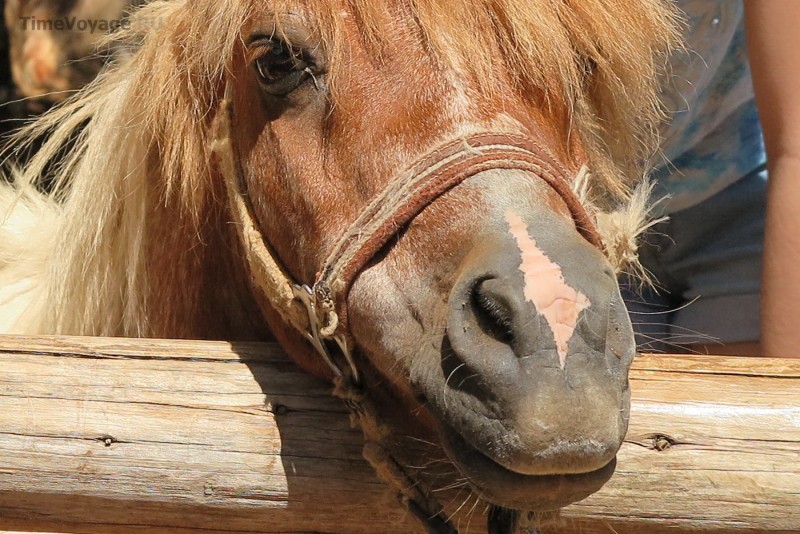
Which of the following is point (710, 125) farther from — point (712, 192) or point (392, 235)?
point (392, 235)

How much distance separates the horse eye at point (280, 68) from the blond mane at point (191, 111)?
0.06 m

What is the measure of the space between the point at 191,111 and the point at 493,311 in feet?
2.78

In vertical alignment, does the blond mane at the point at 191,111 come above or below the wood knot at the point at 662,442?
above

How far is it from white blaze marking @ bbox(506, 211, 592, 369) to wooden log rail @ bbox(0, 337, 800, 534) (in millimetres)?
357

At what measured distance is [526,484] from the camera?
3.55 ft

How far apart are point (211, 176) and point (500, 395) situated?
2.77 feet

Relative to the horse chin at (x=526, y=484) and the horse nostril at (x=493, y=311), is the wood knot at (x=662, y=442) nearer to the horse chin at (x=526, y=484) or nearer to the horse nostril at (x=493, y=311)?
the horse chin at (x=526, y=484)

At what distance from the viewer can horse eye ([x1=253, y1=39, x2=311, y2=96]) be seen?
1422 millimetres

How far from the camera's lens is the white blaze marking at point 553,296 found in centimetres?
106

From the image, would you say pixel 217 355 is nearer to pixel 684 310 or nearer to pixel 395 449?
pixel 395 449

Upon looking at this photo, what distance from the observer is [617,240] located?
158cm

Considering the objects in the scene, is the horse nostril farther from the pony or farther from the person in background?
the person in background

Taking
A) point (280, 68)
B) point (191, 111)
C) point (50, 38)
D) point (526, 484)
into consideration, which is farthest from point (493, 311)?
point (50, 38)

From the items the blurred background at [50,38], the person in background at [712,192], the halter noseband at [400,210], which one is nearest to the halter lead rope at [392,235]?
the halter noseband at [400,210]
